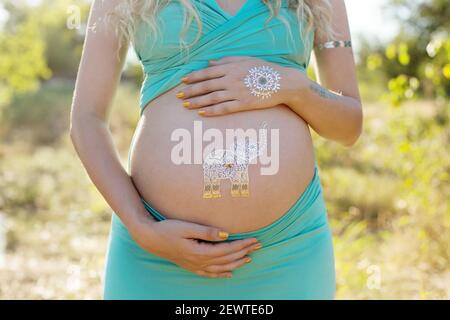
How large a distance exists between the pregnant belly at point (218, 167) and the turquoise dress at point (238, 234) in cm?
4

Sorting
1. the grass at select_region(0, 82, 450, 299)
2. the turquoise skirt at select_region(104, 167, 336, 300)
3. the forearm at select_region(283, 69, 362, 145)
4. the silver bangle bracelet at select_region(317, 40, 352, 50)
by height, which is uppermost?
the grass at select_region(0, 82, 450, 299)

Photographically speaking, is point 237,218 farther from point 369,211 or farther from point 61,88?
point 61,88

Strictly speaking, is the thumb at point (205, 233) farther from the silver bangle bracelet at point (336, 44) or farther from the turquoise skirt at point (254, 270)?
the silver bangle bracelet at point (336, 44)

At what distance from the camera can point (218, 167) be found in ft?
5.79

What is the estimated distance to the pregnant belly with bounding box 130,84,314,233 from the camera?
1.76 meters

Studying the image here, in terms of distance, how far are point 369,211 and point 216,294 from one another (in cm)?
511

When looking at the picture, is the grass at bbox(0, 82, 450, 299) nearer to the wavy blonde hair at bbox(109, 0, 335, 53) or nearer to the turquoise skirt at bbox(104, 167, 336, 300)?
the turquoise skirt at bbox(104, 167, 336, 300)

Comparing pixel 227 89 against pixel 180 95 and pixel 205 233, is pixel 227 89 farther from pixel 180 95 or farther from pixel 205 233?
pixel 205 233

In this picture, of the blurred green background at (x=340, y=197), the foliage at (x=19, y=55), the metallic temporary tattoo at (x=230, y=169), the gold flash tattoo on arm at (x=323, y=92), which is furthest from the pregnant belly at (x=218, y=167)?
the foliage at (x=19, y=55)

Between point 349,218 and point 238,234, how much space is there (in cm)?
456

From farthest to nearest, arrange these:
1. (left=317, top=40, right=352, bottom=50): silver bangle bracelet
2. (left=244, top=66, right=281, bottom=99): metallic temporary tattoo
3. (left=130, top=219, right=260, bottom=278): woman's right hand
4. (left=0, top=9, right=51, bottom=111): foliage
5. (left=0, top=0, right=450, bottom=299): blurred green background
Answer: (left=0, top=9, right=51, bottom=111): foliage, (left=0, top=0, right=450, bottom=299): blurred green background, (left=317, top=40, right=352, bottom=50): silver bangle bracelet, (left=244, top=66, right=281, bottom=99): metallic temporary tattoo, (left=130, top=219, right=260, bottom=278): woman's right hand

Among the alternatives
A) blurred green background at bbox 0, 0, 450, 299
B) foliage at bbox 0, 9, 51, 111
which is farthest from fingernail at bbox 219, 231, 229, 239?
foliage at bbox 0, 9, 51, 111

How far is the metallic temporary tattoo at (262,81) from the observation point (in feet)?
5.84

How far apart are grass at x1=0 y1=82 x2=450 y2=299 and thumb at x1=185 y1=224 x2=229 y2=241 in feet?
6.94
